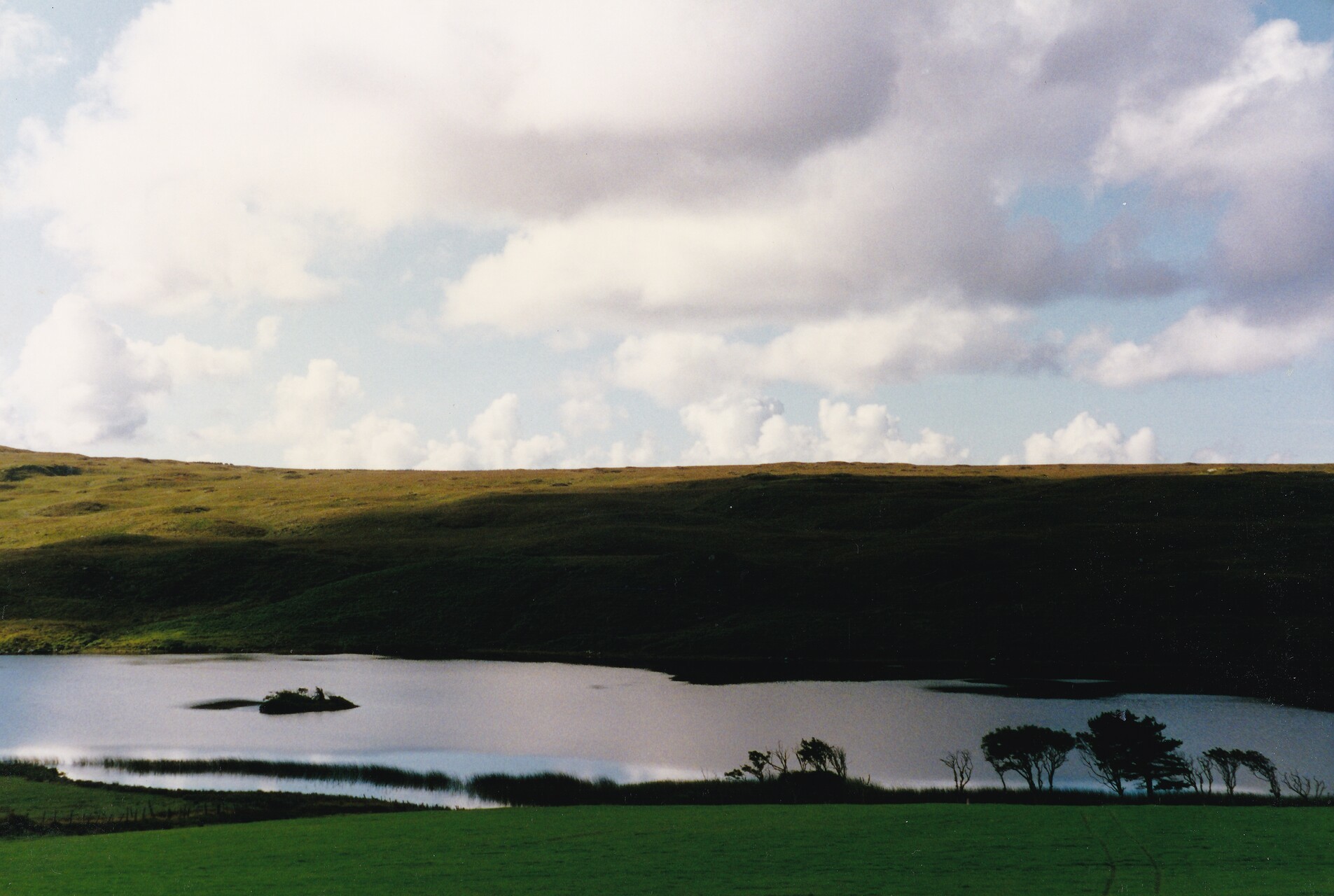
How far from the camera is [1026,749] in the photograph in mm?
57000

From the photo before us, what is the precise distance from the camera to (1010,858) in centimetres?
3177

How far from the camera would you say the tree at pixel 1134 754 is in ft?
178

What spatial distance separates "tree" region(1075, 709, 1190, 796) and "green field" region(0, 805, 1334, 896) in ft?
41.1

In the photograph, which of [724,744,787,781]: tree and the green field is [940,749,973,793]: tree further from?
the green field

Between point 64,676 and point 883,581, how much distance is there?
90.0m

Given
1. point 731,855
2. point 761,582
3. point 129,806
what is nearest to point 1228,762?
point 731,855

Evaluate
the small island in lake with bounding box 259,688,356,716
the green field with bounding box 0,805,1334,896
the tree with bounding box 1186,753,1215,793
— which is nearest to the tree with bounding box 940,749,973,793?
the tree with bounding box 1186,753,1215,793

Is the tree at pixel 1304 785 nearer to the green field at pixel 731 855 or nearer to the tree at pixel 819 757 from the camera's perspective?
the green field at pixel 731 855

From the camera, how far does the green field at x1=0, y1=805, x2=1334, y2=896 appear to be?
94.6ft

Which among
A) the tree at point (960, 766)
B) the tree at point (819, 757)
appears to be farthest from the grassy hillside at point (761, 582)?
the tree at point (819, 757)

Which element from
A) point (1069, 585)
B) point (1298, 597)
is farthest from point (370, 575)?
point (1298, 597)

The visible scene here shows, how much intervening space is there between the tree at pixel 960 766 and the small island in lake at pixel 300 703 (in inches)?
1824

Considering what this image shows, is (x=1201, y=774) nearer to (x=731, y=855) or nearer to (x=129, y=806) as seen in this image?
(x=731, y=855)

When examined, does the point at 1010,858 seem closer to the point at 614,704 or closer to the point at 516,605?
the point at 614,704
